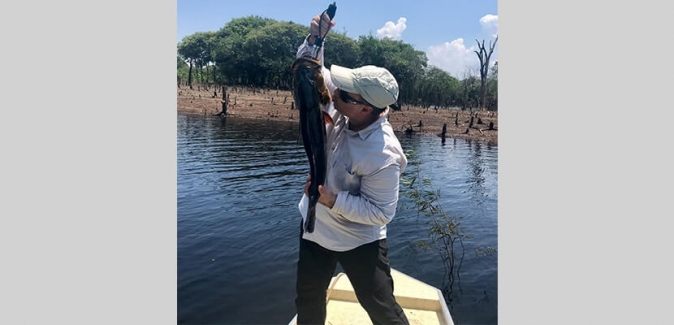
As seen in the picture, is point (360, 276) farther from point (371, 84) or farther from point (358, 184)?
point (371, 84)

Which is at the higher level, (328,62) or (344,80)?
(328,62)

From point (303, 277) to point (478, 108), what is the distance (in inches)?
1376

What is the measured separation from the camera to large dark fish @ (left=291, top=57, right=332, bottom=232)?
2217 mm

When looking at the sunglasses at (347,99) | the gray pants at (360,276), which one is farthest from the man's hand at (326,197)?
the sunglasses at (347,99)

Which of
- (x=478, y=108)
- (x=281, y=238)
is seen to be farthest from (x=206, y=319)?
(x=478, y=108)

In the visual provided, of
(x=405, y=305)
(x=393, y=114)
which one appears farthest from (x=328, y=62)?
(x=405, y=305)

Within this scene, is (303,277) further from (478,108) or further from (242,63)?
(242,63)

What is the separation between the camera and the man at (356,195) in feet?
6.84

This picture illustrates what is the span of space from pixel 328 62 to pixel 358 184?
36727 millimetres

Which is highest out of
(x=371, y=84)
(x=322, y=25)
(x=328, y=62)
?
(x=328, y=62)

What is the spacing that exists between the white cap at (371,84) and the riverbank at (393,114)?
2353 cm

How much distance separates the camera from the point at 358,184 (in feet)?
7.28

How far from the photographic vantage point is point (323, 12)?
2.36 meters

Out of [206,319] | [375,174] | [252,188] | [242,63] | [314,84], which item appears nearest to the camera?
[375,174]
